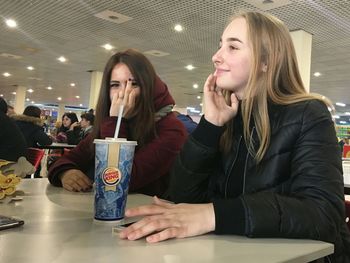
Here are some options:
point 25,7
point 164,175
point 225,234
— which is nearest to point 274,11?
point 25,7

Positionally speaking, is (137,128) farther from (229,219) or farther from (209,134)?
(229,219)

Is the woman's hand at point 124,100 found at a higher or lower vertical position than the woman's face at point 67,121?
lower

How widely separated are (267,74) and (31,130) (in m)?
4.93

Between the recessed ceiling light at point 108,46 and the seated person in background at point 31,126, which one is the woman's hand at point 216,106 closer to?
the seated person in background at point 31,126

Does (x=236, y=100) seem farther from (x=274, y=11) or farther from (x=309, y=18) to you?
(x=309, y=18)

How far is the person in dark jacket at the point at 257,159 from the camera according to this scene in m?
0.82

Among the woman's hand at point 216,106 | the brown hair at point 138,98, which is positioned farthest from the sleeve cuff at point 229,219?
the brown hair at point 138,98

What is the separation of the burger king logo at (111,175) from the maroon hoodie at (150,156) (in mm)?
542

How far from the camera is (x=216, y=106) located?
1129 millimetres

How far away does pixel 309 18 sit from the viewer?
16.4ft

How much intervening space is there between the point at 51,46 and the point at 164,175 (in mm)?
6777

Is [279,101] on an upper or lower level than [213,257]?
upper

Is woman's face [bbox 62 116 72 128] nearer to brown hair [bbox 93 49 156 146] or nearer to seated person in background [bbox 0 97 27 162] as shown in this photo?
seated person in background [bbox 0 97 27 162]

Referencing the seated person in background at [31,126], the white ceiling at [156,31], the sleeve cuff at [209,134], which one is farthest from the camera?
the seated person in background at [31,126]
